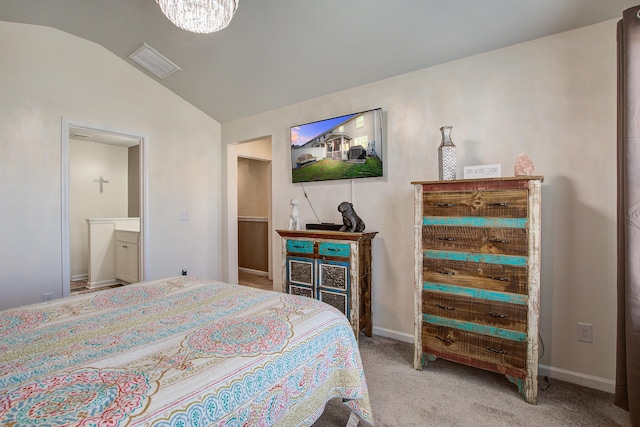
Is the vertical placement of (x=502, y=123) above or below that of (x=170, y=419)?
above

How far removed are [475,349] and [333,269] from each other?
1243 millimetres

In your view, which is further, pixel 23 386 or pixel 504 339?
pixel 504 339

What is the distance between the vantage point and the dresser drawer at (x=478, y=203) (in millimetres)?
1936

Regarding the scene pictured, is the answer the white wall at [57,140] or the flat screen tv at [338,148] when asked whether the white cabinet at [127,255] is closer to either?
the white wall at [57,140]

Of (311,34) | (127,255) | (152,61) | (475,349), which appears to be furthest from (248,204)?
(475,349)

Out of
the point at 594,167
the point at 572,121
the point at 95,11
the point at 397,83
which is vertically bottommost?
the point at 594,167

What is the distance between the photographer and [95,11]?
2.76 m

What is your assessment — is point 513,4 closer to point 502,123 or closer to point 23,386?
point 502,123

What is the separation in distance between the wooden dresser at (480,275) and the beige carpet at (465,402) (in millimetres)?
132

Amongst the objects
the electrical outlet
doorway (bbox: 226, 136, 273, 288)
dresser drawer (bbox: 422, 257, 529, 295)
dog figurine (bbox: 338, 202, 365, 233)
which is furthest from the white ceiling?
the electrical outlet

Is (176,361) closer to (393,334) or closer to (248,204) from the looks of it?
(393,334)

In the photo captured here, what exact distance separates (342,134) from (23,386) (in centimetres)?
283

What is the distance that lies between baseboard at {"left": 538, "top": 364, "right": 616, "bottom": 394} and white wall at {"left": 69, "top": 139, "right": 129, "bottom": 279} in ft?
20.7

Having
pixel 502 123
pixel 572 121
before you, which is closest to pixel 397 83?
pixel 502 123
